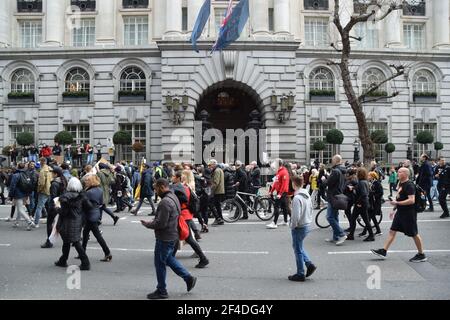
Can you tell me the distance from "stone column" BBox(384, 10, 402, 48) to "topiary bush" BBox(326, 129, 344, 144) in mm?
9075

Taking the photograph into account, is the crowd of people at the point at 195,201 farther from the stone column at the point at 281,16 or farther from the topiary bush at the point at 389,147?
the stone column at the point at 281,16

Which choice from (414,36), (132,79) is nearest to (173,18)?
(132,79)

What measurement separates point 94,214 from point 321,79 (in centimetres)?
2828

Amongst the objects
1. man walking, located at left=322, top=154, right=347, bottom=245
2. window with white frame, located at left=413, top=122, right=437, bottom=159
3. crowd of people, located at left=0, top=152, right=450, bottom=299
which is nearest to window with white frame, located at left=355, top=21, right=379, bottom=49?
window with white frame, located at left=413, top=122, right=437, bottom=159

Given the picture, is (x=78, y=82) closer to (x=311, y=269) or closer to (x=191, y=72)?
(x=191, y=72)

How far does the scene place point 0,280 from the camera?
337 inches

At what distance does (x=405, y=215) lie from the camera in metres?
9.51

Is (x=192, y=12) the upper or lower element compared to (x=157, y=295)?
upper

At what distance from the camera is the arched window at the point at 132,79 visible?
3438 centimetres

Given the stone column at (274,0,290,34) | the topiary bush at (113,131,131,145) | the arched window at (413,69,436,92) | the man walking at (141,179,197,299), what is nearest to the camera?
the man walking at (141,179,197,299)

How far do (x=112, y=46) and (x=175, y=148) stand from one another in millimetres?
9079

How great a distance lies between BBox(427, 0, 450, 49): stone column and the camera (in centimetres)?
3666

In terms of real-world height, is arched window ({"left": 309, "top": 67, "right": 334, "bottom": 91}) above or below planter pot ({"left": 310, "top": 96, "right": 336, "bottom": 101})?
above

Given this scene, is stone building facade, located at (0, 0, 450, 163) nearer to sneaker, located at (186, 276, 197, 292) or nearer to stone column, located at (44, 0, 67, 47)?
stone column, located at (44, 0, 67, 47)
